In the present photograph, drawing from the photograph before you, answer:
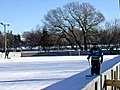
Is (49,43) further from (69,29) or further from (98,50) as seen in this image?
(98,50)

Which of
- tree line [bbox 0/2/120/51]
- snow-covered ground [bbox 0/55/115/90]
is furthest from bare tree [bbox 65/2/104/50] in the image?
snow-covered ground [bbox 0/55/115/90]

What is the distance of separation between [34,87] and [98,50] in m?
2.66

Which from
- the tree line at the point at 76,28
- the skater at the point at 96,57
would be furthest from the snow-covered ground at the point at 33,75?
the tree line at the point at 76,28

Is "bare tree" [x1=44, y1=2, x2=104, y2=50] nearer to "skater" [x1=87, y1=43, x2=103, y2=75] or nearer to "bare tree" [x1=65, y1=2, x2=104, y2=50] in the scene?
"bare tree" [x1=65, y1=2, x2=104, y2=50]

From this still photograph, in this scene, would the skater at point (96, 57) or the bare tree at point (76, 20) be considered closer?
the skater at point (96, 57)

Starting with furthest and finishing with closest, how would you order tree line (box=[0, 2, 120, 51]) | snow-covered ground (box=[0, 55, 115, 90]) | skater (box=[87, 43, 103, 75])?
1. tree line (box=[0, 2, 120, 51])
2. snow-covered ground (box=[0, 55, 115, 90])
3. skater (box=[87, 43, 103, 75])

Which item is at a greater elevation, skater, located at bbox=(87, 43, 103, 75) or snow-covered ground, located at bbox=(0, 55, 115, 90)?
skater, located at bbox=(87, 43, 103, 75)

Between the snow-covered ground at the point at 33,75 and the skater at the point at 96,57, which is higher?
the skater at the point at 96,57

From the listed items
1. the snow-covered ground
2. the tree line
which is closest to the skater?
the snow-covered ground

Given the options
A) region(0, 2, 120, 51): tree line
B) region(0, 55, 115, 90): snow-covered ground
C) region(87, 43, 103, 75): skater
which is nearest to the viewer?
region(87, 43, 103, 75): skater

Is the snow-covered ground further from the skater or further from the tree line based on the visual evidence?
the tree line

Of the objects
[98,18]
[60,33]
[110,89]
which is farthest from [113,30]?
[110,89]

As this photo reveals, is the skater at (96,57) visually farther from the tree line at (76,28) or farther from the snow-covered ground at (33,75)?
the tree line at (76,28)

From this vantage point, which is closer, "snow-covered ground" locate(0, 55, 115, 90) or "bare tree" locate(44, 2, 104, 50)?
"snow-covered ground" locate(0, 55, 115, 90)
